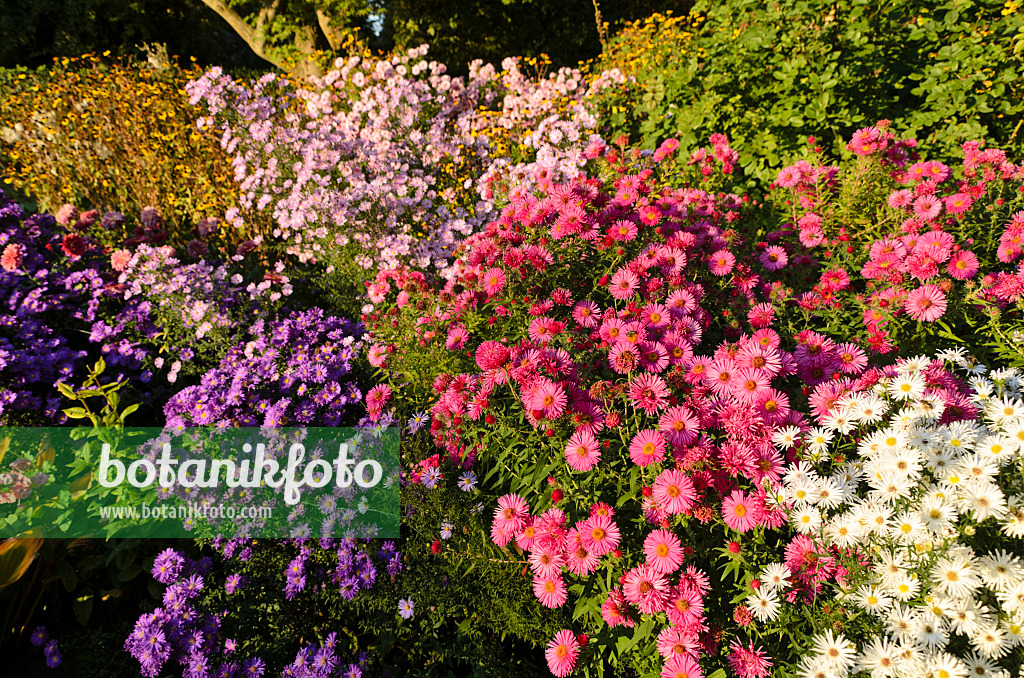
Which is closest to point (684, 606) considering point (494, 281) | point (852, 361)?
point (852, 361)

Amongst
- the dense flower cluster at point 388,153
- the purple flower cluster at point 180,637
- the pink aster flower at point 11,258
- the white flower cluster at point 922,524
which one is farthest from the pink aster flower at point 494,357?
the pink aster flower at point 11,258

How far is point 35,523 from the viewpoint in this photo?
2547 millimetres

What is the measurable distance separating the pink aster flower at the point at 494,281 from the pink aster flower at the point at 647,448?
86 cm

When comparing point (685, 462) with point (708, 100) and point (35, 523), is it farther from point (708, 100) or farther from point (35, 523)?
point (708, 100)

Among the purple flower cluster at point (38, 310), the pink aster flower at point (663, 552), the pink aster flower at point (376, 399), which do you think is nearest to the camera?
the pink aster flower at point (663, 552)

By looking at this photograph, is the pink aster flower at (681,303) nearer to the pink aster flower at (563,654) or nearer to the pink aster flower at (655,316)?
the pink aster flower at (655,316)

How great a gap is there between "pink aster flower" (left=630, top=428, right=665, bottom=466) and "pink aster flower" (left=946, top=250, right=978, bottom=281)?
1435 mm

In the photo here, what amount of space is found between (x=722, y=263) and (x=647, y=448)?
103cm

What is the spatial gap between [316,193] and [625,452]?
9.35 ft

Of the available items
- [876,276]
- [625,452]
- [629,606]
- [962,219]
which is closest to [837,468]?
[625,452]

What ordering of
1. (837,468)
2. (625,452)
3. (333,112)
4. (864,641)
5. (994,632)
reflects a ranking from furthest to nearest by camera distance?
(333,112) < (625,452) < (837,468) < (864,641) < (994,632)

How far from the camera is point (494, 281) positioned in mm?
2260

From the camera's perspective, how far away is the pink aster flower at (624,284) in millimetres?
2211

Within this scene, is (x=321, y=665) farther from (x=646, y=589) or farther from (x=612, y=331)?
(x=612, y=331)
